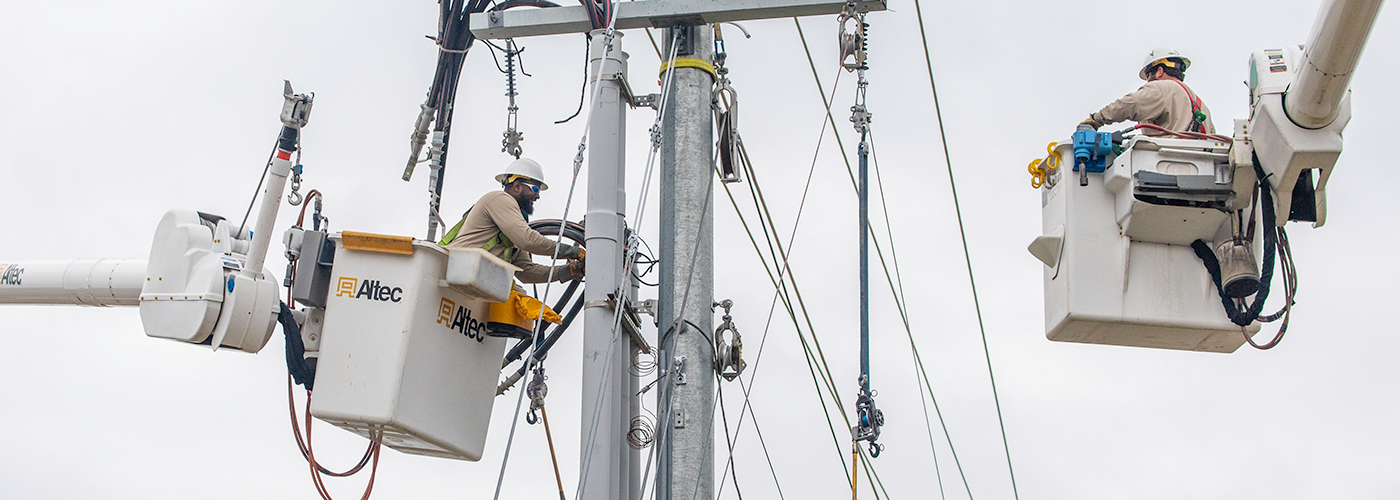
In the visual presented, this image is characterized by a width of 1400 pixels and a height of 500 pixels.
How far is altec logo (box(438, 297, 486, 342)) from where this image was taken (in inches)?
277

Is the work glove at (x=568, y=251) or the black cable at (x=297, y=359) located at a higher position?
the work glove at (x=568, y=251)

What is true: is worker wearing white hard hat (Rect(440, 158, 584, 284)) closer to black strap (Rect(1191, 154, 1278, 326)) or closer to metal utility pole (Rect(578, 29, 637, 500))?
metal utility pole (Rect(578, 29, 637, 500))

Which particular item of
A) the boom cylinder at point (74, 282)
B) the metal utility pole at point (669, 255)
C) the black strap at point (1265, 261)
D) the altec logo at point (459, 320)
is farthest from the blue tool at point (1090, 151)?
the boom cylinder at point (74, 282)

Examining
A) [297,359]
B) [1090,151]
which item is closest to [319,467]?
[297,359]

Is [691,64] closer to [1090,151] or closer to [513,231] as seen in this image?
[513,231]

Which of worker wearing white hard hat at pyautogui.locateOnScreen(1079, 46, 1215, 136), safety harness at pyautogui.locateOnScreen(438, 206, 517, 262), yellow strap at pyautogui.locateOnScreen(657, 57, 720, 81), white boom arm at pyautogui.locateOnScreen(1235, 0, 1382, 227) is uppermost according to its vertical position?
yellow strap at pyautogui.locateOnScreen(657, 57, 720, 81)

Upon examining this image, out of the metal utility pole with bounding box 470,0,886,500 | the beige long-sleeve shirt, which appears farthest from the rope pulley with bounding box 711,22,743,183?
the beige long-sleeve shirt

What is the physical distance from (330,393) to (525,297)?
1148mm

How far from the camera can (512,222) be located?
26.2 feet

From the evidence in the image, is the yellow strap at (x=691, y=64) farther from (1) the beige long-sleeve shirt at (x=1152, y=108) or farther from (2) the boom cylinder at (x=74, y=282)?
(2) the boom cylinder at (x=74, y=282)

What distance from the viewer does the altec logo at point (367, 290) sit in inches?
271

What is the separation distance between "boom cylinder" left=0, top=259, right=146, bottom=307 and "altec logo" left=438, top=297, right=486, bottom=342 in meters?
1.86

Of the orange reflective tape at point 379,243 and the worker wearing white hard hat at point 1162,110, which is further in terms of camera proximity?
the worker wearing white hard hat at point 1162,110

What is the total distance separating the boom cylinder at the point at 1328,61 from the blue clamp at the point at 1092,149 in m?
1.01
